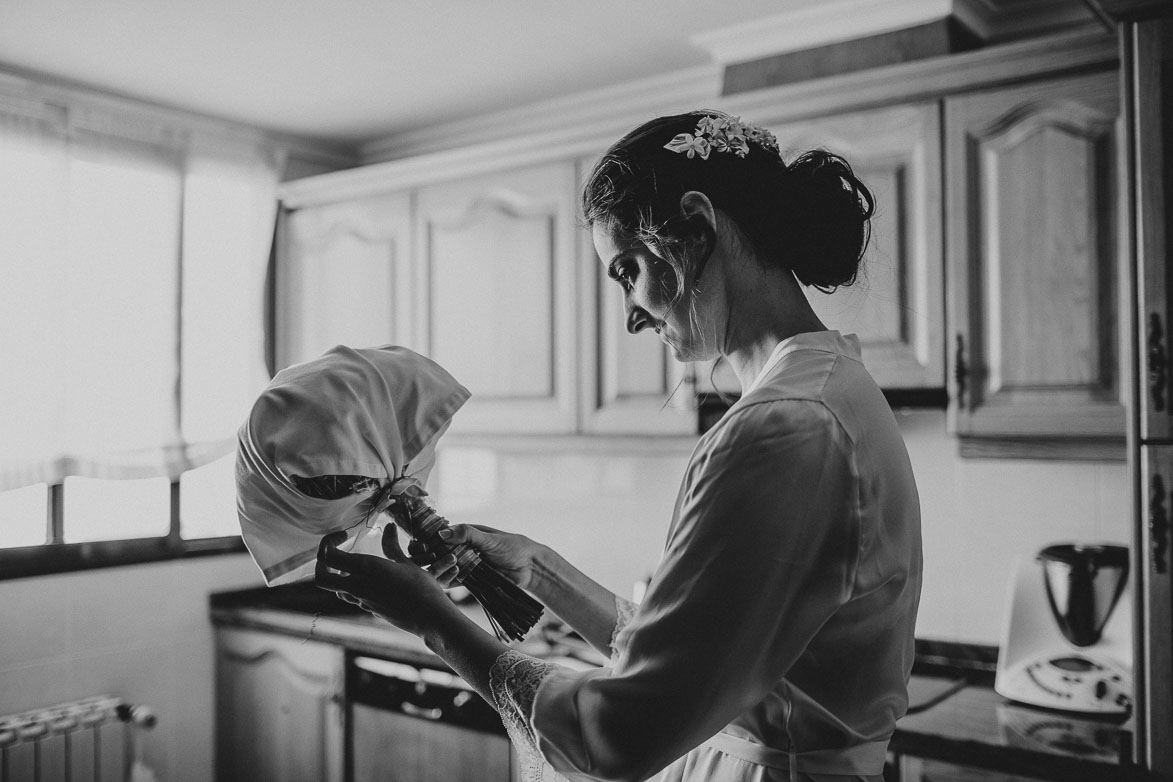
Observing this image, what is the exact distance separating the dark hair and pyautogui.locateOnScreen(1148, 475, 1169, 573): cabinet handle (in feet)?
3.11

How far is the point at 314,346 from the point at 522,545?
2.36m

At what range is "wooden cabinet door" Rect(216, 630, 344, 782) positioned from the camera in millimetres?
2998

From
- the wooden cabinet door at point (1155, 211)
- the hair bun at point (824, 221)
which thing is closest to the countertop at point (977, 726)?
the wooden cabinet door at point (1155, 211)

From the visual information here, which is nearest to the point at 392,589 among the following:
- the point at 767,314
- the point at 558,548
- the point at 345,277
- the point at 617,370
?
the point at 767,314

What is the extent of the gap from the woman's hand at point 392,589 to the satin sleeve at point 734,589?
0.21 metres

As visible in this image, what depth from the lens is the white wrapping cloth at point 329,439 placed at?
3.55 feet

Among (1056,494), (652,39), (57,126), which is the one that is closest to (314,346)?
(57,126)

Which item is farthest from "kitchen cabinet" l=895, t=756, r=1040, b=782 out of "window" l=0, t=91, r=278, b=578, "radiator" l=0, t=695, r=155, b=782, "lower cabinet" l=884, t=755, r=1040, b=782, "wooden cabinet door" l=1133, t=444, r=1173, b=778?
"window" l=0, t=91, r=278, b=578

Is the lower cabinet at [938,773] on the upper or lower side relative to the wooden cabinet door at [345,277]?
lower

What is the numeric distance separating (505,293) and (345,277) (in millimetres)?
703

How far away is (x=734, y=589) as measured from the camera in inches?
33.2

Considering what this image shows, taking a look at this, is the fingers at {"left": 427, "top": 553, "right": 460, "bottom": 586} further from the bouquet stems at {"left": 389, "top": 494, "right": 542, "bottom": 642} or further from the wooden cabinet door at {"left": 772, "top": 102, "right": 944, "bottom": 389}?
the wooden cabinet door at {"left": 772, "top": 102, "right": 944, "bottom": 389}

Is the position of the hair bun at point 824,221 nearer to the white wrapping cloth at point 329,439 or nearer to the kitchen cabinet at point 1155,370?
the white wrapping cloth at point 329,439

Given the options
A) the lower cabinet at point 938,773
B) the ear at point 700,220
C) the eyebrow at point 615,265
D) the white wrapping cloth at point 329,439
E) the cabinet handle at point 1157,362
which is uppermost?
the ear at point 700,220
